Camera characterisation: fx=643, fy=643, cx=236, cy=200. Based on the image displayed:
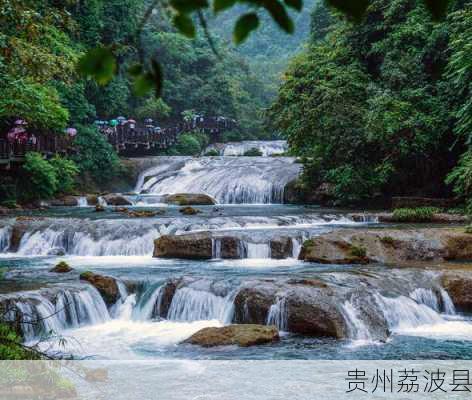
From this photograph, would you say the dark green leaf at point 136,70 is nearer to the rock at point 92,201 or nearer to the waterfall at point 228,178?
the waterfall at point 228,178

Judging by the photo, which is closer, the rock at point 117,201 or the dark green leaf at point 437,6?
the dark green leaf at point 437,6

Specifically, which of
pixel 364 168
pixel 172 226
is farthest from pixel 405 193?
pixel 172 226

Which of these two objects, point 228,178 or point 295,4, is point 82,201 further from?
point 295,4

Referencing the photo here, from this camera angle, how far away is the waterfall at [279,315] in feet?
30.7

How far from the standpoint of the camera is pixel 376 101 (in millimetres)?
19156

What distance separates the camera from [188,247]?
13.9 metres

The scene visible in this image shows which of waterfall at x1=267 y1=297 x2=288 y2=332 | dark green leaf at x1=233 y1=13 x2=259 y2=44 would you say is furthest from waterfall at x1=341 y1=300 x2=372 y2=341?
dark green leaf at x1=233 y1=13 x2=259 y2=44

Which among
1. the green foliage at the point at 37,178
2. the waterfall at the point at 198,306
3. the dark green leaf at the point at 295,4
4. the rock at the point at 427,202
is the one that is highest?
the green foliage at the point at 37,178

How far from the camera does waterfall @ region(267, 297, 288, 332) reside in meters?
9.35

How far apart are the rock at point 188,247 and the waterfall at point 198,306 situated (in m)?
3.47

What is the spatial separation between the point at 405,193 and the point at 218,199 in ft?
24.3

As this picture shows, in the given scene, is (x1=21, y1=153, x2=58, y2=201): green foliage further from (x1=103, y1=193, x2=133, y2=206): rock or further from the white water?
the white water

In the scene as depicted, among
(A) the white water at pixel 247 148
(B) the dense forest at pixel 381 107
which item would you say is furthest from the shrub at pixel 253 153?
(B) the dense forest at pixel 381 107

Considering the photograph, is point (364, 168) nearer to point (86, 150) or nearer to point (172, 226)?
point (172, 226)
